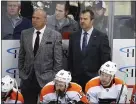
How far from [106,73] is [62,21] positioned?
4.17 ft

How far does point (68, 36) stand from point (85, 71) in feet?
2.37

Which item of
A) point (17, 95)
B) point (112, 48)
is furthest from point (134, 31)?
point (17, 95)

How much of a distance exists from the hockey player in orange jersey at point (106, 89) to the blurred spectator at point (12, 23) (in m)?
1.38

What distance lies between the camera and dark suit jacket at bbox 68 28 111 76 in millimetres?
5508

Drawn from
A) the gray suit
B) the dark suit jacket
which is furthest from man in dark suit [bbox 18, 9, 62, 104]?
the dark suit jacket

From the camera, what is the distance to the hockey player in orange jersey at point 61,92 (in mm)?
4895

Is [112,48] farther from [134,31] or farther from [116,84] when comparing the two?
[116,84]

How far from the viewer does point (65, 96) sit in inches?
194

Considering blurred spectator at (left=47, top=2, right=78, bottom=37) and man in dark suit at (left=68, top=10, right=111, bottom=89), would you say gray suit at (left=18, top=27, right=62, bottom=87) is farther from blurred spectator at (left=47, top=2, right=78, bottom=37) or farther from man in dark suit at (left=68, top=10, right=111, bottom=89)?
blurred spectator at (left=47, top=2, right=78, bottom=37)

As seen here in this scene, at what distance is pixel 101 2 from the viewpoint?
6055 millimetres

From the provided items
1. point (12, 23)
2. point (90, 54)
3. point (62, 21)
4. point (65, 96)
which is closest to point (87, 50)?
point (90, 54)

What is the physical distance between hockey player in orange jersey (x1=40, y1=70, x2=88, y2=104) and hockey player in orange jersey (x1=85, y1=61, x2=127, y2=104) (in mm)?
232

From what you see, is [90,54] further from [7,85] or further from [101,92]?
[7,85]

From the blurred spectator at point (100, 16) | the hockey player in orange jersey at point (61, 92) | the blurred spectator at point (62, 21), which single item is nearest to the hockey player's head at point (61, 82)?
the hockey player in orange jersey at point (61, 92)
